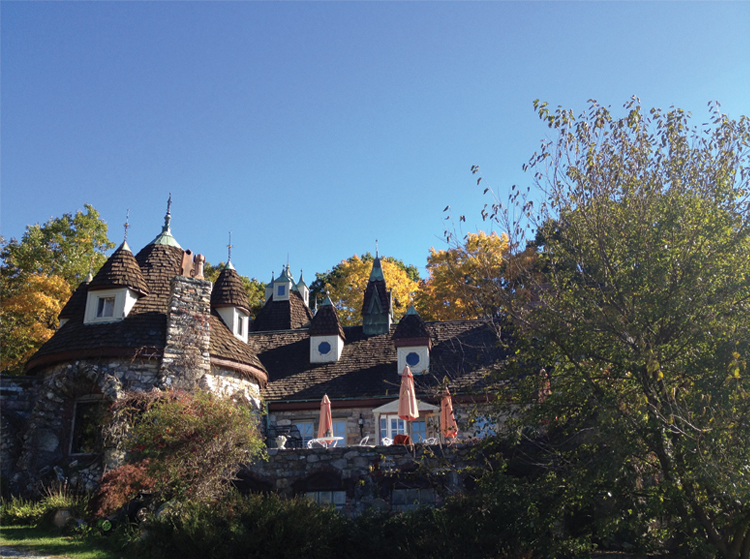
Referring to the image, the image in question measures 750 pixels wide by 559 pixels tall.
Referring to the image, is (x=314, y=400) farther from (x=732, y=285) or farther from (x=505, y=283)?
(x=732, y=285)

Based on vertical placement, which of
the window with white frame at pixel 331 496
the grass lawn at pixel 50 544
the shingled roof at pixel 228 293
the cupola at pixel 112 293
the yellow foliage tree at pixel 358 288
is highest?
the yellow foliage tree at pixel 358 288

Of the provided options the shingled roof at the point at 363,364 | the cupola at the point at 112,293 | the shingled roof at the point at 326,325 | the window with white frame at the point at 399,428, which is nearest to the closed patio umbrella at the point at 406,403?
the shingled roof at the point at 363,364

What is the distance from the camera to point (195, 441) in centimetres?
1280

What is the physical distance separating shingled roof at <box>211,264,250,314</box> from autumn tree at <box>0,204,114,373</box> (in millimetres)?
6313

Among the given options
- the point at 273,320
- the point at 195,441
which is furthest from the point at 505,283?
the point at 273,320

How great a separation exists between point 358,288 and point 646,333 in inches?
1133

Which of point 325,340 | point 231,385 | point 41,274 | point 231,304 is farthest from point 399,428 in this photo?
point 41,274

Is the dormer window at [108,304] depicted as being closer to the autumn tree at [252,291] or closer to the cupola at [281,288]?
the cupola at [281,288]

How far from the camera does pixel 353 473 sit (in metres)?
13.6

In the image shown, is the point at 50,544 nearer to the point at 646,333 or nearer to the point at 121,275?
the point at 121,275

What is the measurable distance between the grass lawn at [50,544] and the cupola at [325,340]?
10.4 meters

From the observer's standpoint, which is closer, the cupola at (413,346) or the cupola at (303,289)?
the cupola at (413,346)

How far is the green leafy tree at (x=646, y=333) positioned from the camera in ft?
27.7

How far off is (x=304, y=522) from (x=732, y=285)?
712 cm
